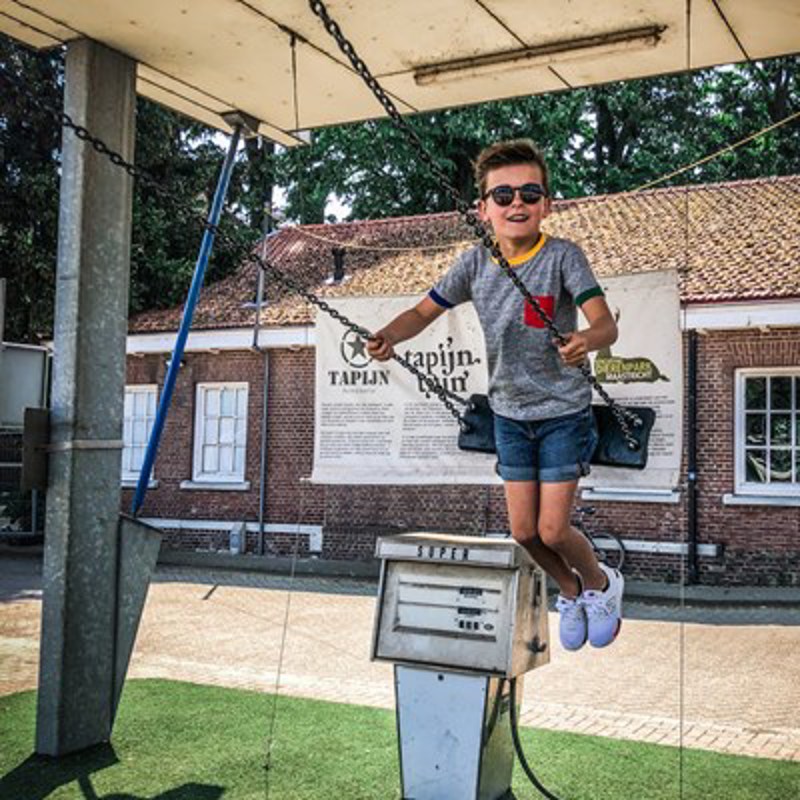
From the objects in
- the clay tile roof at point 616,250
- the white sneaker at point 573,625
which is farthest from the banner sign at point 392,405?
the clay tile roof at point 616,250

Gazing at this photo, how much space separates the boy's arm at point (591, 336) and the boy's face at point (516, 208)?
36 centimetres

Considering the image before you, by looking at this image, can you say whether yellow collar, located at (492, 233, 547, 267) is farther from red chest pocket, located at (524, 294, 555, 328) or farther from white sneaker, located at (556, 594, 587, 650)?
white sneaker, located at (556, 594, 587, 650)

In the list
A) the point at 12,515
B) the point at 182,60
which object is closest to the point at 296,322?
the point at 12,515

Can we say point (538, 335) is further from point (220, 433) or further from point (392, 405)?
point (220, 433)

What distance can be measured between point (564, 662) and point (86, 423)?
4.91 metres

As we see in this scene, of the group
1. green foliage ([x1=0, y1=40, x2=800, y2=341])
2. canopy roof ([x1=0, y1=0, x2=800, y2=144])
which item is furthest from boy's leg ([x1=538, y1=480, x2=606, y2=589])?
green foliage ([x1=0, y1=40, x2=800, y2=341])

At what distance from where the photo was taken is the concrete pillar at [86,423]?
5.17 metres

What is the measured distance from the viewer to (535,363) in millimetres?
3896

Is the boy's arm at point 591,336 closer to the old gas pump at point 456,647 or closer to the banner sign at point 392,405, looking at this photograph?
the old gas pump at point 456,647

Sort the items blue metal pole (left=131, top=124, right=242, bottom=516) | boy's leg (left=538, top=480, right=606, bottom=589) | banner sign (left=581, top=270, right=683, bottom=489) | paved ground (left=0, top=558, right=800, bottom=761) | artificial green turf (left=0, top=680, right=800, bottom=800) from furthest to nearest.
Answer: paved ground (left=0, top=558, right=800, bottom=761) < blue metal pole (left=131, top=124, right=242, bottom=516) < banner sign (left=581, top=270, right=683, bottom=489) < artificial green turf (left=0, top=680, right=800, bottom=800) < boy's leg (left=538, top=480, right=606, bottom=589)

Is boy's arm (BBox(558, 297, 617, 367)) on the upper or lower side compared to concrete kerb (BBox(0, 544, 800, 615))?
upper

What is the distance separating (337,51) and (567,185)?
67.7 feet

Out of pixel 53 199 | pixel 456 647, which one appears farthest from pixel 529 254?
pixel 53 199

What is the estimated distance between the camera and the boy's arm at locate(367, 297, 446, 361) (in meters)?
3.92
